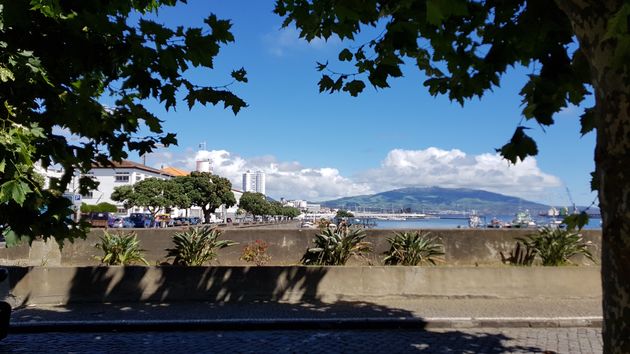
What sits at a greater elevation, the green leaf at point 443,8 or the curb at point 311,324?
the green leaf at point 443,8

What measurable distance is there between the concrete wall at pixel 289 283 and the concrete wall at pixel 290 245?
1739 mm

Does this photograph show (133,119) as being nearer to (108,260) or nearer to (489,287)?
(108,260)

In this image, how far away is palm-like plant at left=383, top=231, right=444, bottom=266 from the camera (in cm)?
1070

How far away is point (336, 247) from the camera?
10.6m

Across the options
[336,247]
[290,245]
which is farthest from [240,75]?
[290,245]

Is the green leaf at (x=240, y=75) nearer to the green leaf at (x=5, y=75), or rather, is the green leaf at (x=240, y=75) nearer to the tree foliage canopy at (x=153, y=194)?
the green leaf at (x=5, y=75)

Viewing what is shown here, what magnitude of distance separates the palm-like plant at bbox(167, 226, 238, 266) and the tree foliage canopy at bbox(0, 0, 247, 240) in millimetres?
5003

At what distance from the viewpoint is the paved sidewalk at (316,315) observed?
7.98 meters

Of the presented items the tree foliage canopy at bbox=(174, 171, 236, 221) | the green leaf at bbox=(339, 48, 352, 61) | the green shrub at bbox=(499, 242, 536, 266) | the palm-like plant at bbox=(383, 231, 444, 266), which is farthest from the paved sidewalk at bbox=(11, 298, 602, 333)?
the tree foliage canopy at bbox=(174, 171, 236, 221)

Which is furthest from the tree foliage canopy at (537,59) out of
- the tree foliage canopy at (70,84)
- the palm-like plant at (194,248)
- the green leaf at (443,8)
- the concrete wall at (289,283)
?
the palm-like plant at (194,248)

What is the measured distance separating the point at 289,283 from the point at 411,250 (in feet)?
8.96

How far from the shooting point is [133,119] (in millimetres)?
5797

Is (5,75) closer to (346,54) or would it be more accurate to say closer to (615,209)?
(346,54)

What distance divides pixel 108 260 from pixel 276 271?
3.67 meters
